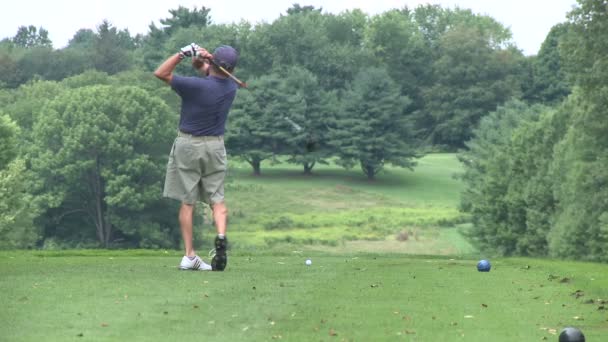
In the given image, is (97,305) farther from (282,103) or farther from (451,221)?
(282,103)

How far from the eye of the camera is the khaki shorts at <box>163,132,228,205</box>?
13.1 m

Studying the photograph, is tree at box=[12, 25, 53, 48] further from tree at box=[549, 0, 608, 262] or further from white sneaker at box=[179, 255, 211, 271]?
white sneaker at box=[179, 255, 211, 271]

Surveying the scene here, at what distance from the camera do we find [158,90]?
106250mm

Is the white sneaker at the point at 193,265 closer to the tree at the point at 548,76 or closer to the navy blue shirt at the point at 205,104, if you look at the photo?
the navy blue shirt at the point at 205,104

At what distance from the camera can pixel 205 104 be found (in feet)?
42.9

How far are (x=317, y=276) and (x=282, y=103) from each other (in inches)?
4256

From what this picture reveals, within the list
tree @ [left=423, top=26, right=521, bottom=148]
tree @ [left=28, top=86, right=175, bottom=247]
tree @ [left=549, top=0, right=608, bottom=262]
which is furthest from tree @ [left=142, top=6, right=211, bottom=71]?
tree @ [left=549, top=0, right=608, bottom=262]

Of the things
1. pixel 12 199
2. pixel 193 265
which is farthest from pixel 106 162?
pixel 193 265

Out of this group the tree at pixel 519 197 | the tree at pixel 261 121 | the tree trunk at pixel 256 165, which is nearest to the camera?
the tree at pixel 519 197

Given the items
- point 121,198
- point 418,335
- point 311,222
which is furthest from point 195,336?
point 311,222

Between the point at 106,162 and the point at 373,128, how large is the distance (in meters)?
45.1

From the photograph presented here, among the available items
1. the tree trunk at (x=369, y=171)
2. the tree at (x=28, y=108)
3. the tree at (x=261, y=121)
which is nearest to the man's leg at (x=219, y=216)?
the tree at (x=28, y=108)

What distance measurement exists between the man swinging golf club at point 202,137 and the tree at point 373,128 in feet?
343

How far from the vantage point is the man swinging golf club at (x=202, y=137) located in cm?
1296
